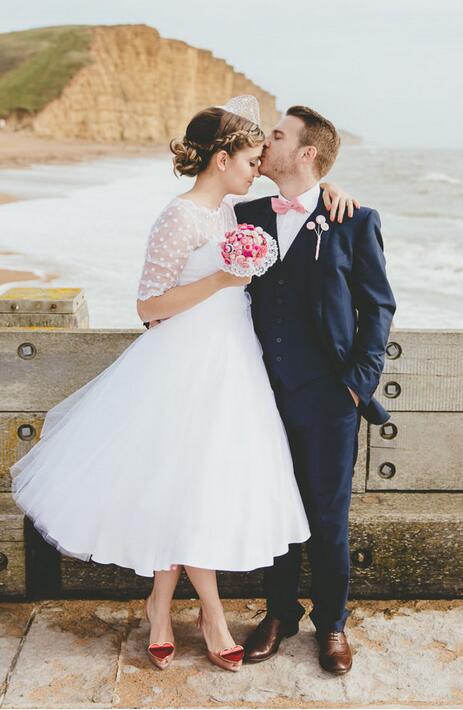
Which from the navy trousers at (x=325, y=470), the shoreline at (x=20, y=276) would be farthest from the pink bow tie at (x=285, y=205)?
the shoreline at (x=20, y=276)

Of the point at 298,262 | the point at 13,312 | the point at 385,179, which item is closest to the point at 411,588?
the point at 298,262

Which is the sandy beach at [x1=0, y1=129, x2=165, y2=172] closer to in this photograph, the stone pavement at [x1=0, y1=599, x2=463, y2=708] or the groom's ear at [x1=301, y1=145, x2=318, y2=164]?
the stone pavement at [x1=0, y1=599, x2=463, y2=708]

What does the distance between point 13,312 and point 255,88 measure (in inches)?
5422

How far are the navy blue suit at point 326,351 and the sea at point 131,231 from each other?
704cm

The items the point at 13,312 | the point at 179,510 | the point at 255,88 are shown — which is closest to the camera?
the point at 179,510

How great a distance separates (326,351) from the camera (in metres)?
2.94

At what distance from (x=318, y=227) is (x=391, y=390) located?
34.7 inches

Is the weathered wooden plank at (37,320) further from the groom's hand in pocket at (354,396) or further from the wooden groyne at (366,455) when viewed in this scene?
the groom's hand in pocket at (354,396)

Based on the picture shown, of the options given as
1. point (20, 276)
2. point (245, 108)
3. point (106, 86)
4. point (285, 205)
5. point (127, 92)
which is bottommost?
point (127, 92)

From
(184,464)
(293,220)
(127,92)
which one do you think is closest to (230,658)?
(184,464)

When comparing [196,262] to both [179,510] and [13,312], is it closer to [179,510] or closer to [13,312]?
[179,510]

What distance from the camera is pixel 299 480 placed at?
9.92 feet

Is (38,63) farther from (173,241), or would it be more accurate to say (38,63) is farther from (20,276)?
(173,241)

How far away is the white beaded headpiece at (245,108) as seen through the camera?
2.93m
